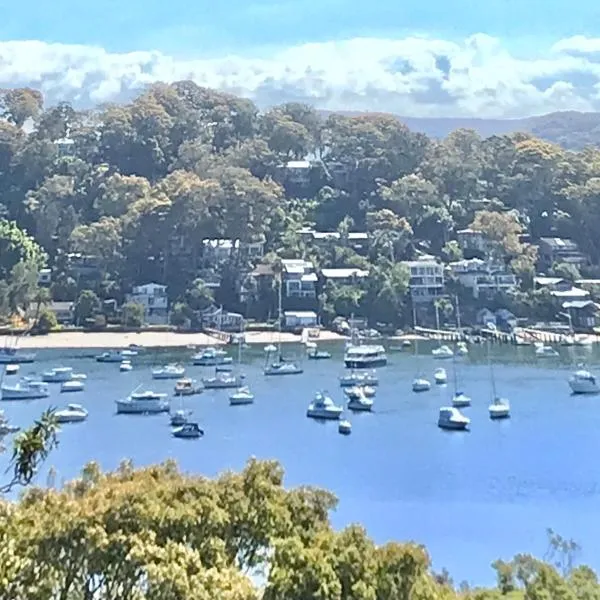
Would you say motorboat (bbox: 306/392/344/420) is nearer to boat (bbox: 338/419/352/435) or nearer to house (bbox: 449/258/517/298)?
boat (bbox: 338/419/352/435)

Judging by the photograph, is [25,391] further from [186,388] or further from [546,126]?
[546,126]

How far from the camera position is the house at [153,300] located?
45.5 m

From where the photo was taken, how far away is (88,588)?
328 inches

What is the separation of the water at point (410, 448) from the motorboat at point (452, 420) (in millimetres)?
259

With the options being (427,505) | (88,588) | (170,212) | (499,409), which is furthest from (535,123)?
(88,588)

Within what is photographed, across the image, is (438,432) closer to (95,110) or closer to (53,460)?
(53,460)

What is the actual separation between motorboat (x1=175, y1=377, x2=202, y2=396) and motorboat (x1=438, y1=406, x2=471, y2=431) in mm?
7598

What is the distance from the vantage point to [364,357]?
126 ft

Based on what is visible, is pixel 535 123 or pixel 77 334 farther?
pixel 535 123

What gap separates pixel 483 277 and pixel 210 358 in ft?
47.2

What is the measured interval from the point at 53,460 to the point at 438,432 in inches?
361

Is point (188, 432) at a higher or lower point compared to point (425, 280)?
lower

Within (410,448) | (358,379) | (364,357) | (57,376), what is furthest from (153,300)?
(410,448)

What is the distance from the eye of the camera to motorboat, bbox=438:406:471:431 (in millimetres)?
28969
